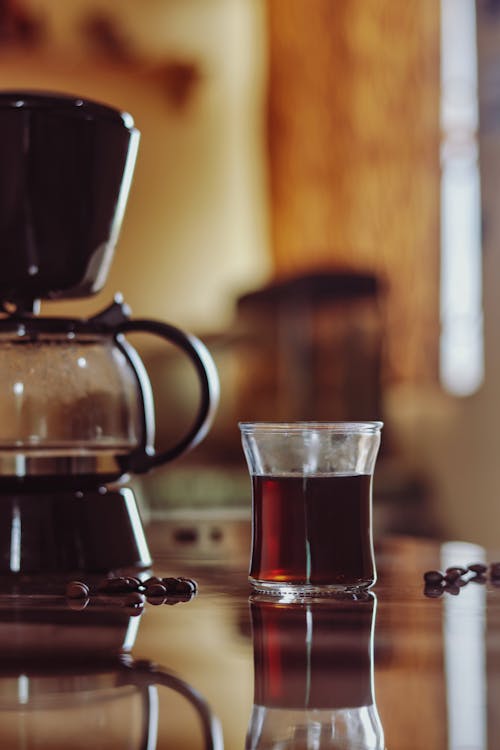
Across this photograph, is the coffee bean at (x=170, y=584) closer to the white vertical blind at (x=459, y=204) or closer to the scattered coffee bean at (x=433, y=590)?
the scattered coffee bean at (x=433, y=590)

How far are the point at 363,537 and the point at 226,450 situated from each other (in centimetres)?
369

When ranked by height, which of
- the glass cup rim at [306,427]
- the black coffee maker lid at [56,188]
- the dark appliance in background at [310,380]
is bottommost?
the dark appliance in background at [310,380]

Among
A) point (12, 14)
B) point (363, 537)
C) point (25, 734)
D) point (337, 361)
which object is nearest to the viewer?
point (25, 734)

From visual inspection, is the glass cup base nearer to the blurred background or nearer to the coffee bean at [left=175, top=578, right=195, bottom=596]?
the coffee bean at [left=175, top=578, right=195, bottom=596]

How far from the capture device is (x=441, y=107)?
3.83m

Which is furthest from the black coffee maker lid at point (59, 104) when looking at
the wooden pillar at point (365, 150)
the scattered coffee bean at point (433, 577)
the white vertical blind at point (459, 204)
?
the wooden pillar at point (365, 150)

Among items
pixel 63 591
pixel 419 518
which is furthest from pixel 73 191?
pixel 419 518

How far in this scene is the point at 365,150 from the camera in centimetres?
454

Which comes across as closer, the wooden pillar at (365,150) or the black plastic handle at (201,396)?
the black plastic handle at (201,396)

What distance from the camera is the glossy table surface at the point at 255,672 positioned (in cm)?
38

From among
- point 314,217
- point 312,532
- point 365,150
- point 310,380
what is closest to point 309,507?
point 312,532

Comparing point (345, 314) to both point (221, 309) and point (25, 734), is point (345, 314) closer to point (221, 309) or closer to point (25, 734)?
point (221, 309)

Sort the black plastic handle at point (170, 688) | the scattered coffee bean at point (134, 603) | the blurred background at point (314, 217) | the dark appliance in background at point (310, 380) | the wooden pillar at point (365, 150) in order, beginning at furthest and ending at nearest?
the wooden pillar at point (365, 150)
the blurred background at point (314, 217)
the dark appliance in background at point (310, 380)
the scattered coffee bean at point (134, 603)
the black plastic handle at point (170, 688)

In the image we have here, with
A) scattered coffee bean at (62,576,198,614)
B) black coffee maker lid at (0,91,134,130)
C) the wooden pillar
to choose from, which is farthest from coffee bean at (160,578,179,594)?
the wooden pillar
